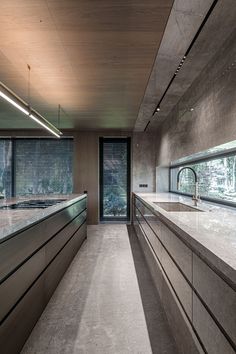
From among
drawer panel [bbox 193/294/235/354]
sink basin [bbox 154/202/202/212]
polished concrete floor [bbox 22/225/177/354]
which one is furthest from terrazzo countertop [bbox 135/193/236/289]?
sink basin [bbox 154/202/202/212]

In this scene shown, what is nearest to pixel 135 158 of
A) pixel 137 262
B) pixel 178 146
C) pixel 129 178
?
pixel 129 178

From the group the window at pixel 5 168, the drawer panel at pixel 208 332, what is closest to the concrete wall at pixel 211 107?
the drawer panel at pixel 208 332

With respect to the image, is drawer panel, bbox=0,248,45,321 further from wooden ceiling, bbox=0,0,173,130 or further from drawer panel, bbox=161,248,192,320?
wooden ceiling, bbox=0,0,173,130

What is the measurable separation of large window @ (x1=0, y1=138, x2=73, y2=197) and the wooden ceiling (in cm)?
288

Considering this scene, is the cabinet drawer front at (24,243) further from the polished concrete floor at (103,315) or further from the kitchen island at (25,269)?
the polished concrete floor at (103,315)

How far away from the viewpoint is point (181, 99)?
3908mm

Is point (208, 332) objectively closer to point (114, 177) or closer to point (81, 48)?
point (81, 48)

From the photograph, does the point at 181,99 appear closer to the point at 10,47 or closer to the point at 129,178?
the point at 10,47

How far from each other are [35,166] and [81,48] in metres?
5.19

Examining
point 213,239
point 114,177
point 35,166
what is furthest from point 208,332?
point 35,166

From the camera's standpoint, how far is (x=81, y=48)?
8.54ft

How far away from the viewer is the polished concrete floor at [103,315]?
185cm

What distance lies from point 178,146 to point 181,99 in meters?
0.74

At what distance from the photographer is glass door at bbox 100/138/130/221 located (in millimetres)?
7270
